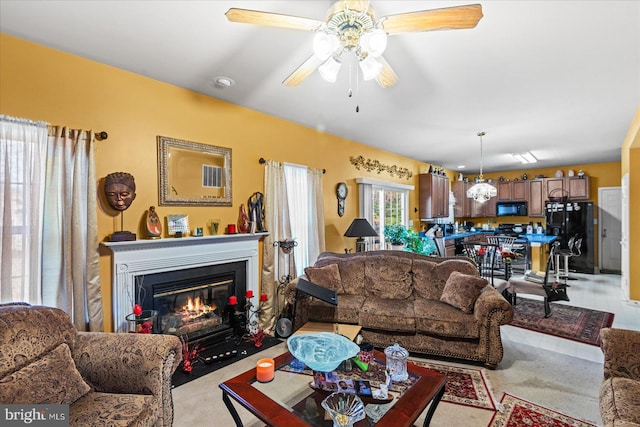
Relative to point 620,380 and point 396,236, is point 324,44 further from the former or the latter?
point 396,236

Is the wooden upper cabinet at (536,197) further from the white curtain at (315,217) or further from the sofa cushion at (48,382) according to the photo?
the sofa cushion at (48,382)

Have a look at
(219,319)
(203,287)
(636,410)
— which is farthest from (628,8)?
(219,319)

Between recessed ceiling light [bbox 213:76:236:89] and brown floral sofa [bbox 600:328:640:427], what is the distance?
11.2 ft

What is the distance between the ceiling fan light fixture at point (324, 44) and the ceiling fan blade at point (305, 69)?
26 centimetres

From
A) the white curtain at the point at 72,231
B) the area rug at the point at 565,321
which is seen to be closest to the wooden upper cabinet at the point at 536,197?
the area rug at the point at 565,321

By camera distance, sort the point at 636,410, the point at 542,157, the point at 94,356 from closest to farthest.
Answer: the point at 636,410, the point at 94,356, the point at 542,157

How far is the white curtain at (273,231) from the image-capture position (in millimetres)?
3666

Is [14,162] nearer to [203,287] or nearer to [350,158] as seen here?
[203,287]

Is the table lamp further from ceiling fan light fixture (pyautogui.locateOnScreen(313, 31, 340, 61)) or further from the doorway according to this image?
the doorway

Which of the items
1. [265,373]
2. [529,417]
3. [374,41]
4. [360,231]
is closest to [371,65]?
[374,41]

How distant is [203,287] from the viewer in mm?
3172

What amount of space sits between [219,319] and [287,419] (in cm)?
217

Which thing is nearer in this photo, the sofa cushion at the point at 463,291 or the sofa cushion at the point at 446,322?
the sofa cushion at the point at 446,322

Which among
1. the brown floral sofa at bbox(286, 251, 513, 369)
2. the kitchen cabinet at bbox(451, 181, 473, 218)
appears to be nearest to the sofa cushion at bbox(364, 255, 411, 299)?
the brown floral sofa at bbox(286, 251, 513, 369)
